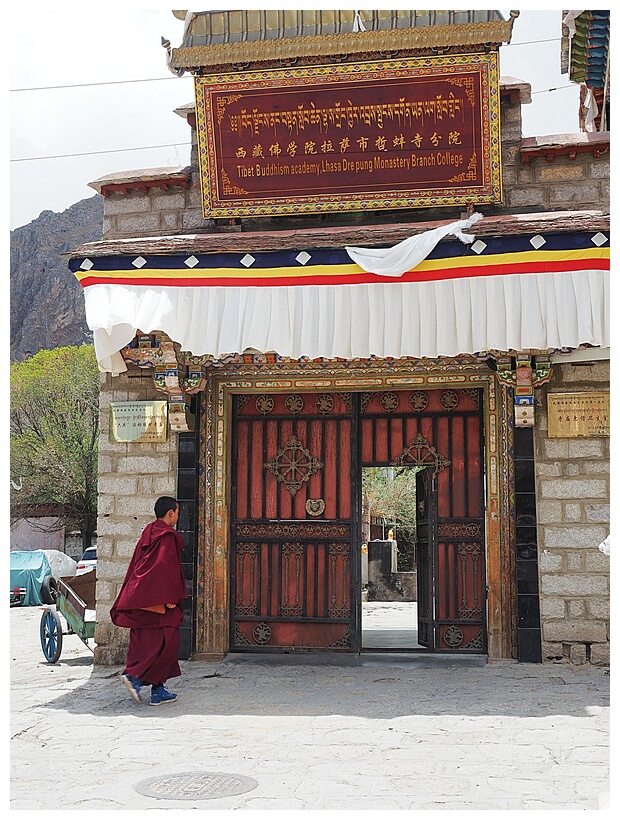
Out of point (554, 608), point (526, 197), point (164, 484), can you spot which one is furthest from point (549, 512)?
point (164, 484)

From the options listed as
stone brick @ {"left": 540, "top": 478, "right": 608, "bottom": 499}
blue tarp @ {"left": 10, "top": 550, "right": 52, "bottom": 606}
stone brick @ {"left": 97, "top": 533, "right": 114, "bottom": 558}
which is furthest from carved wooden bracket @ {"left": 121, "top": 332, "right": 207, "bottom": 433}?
blue tarp @ {"left": 10, "top": 550, "right": 52, "bottom": 606}

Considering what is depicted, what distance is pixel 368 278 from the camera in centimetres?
761

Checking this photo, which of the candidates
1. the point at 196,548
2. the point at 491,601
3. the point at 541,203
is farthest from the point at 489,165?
the point at 196,548

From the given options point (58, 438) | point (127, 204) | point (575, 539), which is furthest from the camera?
point (58, 438)

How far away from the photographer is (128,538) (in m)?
8.92

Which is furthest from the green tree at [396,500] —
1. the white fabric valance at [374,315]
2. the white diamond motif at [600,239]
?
the white diamond motif at [600,239]

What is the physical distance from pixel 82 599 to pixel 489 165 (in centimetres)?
631

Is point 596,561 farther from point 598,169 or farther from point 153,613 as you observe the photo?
point 153,613

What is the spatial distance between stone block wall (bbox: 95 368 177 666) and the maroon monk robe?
1.73 meters

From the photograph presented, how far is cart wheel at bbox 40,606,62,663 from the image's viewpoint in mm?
9320

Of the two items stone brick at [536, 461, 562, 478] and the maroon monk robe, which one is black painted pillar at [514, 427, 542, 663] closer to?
stone brick at [536, 461, 562, 478]

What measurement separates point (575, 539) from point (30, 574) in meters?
16.9

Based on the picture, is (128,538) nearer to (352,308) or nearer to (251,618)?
(251,618)

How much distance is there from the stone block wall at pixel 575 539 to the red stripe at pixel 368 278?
1.45 metres
